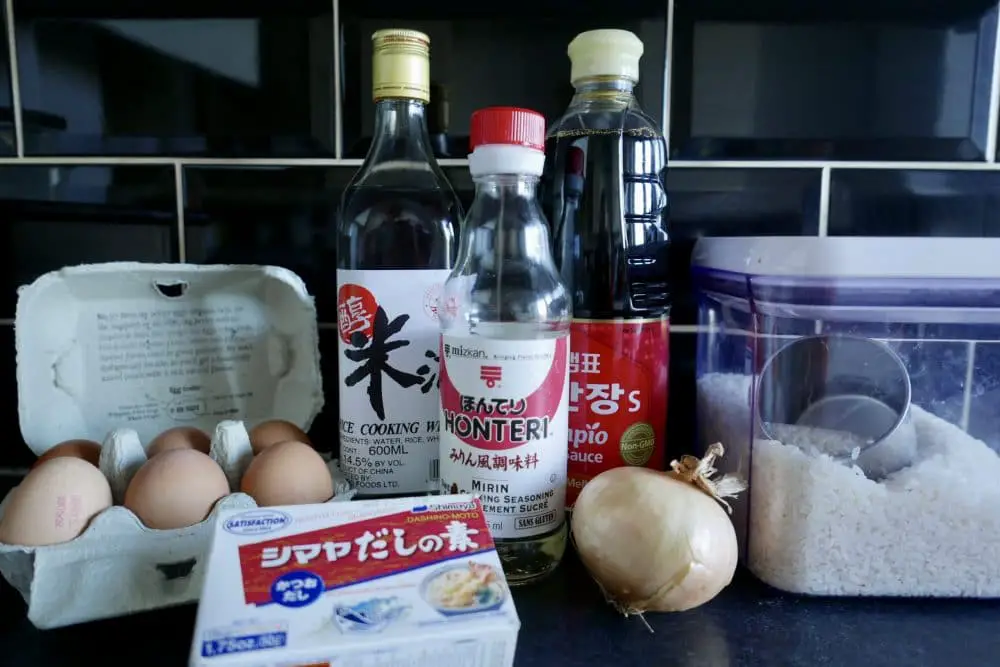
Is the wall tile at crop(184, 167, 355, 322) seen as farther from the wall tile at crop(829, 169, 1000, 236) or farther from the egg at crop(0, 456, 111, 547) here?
the wall tile at crop(829, 169, 1000, 236)

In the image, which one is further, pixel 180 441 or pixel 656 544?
pixel 180 441

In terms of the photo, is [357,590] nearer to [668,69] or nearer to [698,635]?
[698,635]

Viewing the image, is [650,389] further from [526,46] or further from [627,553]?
[526,46]

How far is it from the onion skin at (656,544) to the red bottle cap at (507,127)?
0.83ft

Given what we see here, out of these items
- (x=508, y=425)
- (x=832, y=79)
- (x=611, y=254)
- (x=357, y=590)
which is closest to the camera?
(x=357, y=590)

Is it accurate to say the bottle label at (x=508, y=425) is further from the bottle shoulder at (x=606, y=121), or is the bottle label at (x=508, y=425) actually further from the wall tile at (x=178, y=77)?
the wall tile at (x=178, y=77)

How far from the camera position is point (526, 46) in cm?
72

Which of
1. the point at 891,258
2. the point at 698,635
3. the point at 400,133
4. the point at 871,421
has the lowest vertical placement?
the point at 698,635

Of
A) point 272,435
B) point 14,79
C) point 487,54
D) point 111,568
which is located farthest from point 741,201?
point 14,79

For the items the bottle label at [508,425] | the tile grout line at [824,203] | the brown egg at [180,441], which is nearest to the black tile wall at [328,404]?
the brown egg at [180,441]

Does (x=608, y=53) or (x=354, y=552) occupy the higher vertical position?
(x=608, y=53)

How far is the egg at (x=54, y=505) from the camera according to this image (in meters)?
0.46

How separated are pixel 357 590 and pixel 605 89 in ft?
1.51

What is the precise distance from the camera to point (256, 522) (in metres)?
0.45
